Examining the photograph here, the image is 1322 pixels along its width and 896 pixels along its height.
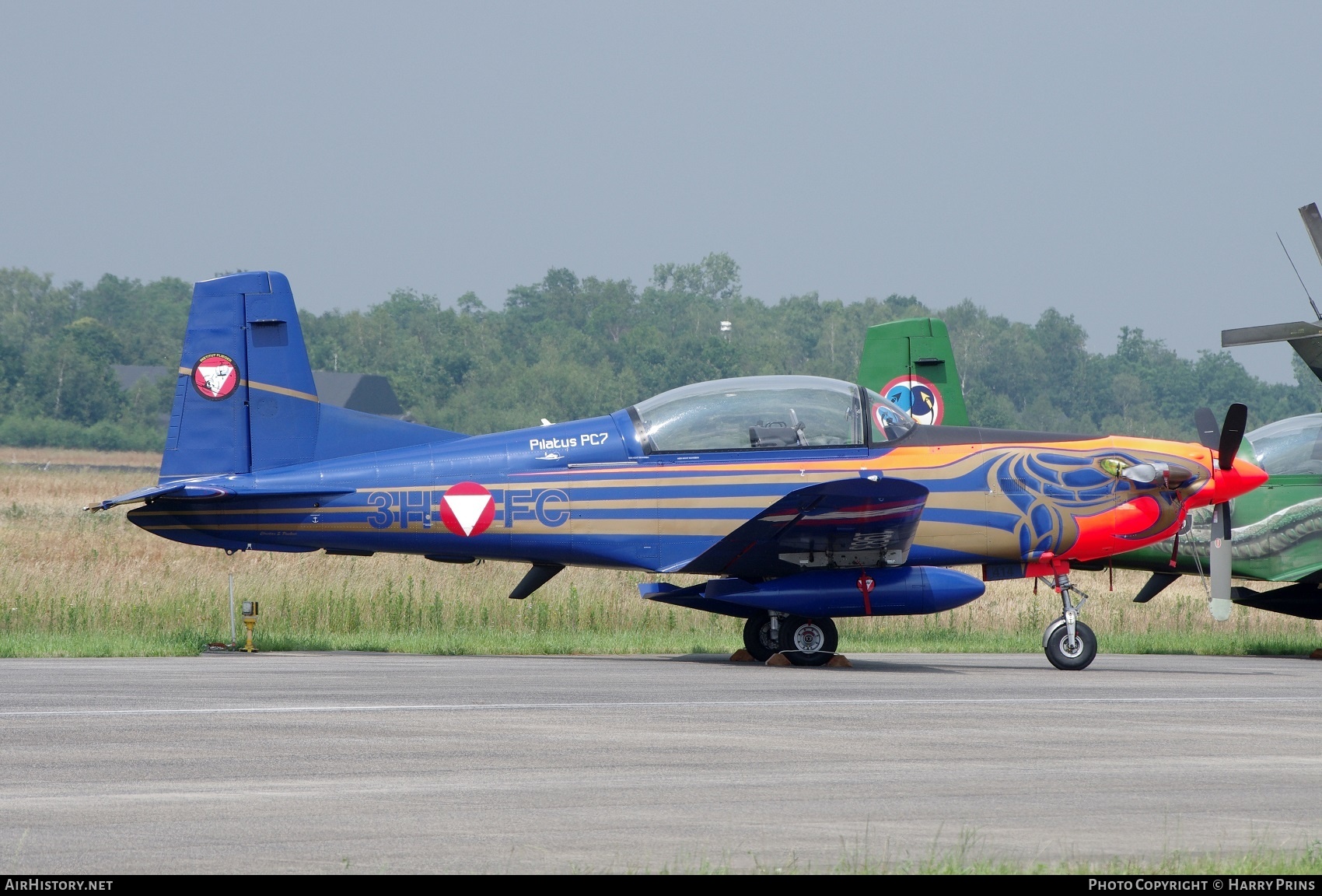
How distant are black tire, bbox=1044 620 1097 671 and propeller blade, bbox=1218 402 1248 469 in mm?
1941

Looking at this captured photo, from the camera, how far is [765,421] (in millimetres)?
13875

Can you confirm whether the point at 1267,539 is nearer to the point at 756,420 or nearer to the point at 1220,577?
the point at 1220,577

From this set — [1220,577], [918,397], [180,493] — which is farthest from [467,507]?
[918,397]

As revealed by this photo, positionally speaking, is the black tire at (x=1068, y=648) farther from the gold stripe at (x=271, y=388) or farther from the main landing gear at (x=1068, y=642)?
the gold stripe at (x=271, y=388)

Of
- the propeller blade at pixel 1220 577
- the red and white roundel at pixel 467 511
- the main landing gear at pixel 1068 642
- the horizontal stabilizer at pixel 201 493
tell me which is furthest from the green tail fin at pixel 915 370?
the horizontal stabilizer at pixel 201 493

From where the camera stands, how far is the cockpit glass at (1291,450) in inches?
666

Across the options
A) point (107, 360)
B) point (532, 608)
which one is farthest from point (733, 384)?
point (107, 360)

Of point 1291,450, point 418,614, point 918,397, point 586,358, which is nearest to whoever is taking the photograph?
point 1291,450

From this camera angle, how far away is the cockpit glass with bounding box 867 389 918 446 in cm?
1388

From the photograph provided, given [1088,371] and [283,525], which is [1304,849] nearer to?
[283,525]

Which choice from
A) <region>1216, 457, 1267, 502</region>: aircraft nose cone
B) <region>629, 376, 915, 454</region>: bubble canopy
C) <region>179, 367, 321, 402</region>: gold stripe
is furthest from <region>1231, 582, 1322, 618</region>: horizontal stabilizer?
<region>179, 367, 321, 402</region>: gold stripe

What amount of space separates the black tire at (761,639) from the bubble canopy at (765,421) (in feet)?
5.53

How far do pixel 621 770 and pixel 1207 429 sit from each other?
8.63 m
